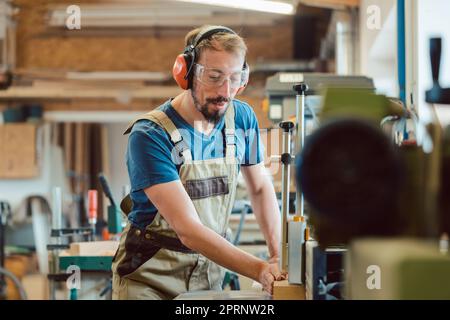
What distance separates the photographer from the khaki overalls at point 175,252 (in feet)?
5.90

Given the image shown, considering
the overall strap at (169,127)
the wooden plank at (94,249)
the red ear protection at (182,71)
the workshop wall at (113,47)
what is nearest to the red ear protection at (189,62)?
the red ear protection at (182,71)

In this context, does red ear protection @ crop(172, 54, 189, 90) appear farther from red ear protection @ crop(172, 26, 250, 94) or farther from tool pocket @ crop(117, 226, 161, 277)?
tool pocket @ crop(117, 226, 161, 277)

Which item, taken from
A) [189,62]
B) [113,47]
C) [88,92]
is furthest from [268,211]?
[113,47]

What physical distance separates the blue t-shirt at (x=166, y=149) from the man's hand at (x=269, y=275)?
344 millimetres

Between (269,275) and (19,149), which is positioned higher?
(19,149)

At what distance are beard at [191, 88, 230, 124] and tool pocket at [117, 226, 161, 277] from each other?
1.15 feet

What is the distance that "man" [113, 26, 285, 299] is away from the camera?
5.42 ft

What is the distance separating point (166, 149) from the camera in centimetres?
170

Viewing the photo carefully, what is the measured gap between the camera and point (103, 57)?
7012 millimetres

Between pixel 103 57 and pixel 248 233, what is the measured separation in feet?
11.9

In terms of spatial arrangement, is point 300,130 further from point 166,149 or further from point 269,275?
point 166,149

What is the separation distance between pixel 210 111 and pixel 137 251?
1.38 ft
